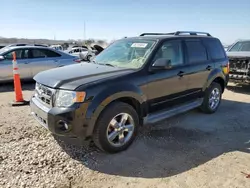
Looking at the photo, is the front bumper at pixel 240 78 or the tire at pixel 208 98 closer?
the tire at pixel 208 98

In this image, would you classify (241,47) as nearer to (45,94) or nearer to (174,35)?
(174,35)

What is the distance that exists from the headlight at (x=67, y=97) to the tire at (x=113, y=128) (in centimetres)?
43

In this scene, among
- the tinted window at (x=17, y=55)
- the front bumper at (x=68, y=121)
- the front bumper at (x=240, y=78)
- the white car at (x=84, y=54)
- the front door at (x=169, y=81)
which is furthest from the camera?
the tinted window at (x=17, y=55)

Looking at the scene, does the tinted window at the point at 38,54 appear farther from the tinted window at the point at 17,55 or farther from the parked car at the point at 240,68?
the parked car at the point at 240,68

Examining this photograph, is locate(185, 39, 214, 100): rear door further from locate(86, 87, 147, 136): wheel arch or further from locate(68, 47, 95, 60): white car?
locate(68, 47, 95, 60): white car

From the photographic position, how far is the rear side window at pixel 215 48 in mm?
5500

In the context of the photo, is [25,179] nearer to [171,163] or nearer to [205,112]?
[171,163]

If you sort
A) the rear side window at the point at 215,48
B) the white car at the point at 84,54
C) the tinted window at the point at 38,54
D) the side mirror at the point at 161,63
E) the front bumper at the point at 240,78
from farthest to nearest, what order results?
1. the tinted window at the point at 38,54
2. the front bumper at the point at 240,78
3. the white car at the point at 84,54
4. the rear side window at the point at 215,48
5. the side mirror at the point at 161,63

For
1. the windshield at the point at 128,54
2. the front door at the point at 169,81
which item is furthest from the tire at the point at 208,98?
the windshield at the point at 128,54

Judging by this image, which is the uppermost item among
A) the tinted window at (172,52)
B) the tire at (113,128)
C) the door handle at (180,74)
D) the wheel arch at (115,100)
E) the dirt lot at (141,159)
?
the tinted window at (172,52)

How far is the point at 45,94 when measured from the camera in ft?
11.7

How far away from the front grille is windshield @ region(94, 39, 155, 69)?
4.22 ft

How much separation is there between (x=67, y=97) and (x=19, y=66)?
614 centimetres

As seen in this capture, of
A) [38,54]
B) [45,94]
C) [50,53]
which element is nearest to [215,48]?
[45,94]
